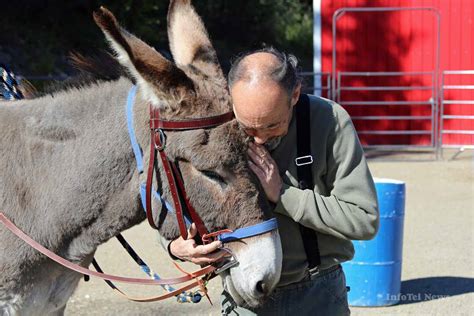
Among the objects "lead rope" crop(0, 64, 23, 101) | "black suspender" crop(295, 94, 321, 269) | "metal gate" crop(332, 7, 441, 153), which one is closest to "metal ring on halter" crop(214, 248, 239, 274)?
"black suspender" crop(295, 94, 321, 269)

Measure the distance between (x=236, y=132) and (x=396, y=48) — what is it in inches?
529

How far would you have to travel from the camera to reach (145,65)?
308 centimetres

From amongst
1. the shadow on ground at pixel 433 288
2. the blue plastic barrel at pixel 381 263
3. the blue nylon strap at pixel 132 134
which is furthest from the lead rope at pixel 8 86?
the shadow on ground at pixel 433 288

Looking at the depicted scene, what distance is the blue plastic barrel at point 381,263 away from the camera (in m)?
6.61

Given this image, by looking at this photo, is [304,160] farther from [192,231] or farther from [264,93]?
[192,231]

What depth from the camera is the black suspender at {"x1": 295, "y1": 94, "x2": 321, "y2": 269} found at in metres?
3.38

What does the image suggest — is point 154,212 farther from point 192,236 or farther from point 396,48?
point 396,48

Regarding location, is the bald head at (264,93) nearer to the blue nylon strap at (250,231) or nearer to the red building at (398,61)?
the blue nylon strap at (250,231)

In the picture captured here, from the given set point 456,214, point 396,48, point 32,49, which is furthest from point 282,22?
point 456,214

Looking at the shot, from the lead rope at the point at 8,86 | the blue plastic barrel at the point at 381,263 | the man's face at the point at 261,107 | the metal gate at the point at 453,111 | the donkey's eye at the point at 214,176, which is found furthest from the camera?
the metal gate at the point at 453,111

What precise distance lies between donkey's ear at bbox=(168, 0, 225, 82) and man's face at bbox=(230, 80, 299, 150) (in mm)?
292

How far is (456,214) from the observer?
1011cm

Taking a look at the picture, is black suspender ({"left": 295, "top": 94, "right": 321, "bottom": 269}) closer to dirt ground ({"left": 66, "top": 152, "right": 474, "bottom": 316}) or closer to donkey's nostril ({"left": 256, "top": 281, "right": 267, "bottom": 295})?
donkey's nostril ({"left": 256, "top": 281, "right": 267, "bottom": 295})

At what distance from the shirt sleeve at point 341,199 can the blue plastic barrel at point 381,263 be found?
3231mm
